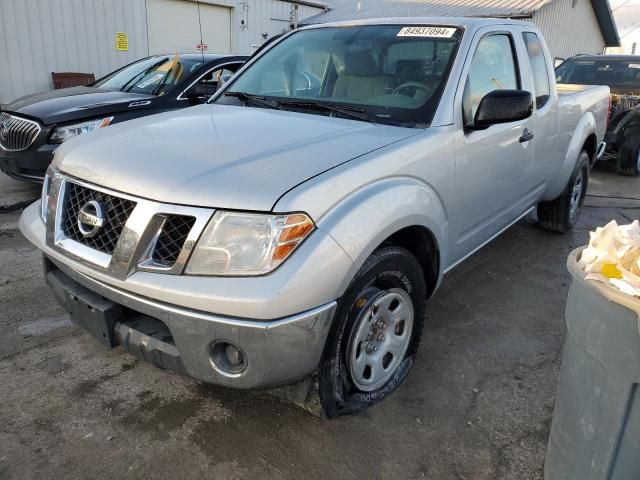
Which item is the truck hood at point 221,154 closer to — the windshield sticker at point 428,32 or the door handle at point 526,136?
the windshield sticker at point 428,32

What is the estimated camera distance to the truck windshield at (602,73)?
8.69 metres

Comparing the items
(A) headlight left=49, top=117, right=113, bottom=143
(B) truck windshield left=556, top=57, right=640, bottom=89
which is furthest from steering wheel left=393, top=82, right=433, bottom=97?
(B) truck windshield left=556, top=57, right=640, bottom=89

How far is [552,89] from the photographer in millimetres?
4199

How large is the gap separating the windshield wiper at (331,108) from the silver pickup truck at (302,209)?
1 cm

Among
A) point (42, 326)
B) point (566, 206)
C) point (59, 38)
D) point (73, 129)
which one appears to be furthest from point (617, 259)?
point (59, 38)

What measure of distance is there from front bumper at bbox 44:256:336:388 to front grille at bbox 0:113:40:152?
12.8ft

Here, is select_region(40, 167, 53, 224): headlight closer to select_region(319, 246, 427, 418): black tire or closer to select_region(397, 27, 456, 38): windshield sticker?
select_region(319, 246, 427, 418): black tire

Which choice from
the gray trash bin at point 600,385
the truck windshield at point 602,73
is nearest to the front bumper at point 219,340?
the gray trash bin at point 600,385

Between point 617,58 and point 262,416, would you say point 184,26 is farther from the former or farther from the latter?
point 262,416

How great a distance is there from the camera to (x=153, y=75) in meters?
6.44

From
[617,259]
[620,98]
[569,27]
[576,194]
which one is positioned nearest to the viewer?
[617,259]

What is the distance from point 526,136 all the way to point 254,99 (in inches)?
72.1

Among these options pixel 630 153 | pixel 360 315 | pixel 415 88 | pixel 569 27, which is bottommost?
pixel 630 153

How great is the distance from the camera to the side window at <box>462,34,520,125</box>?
2.99 metres
